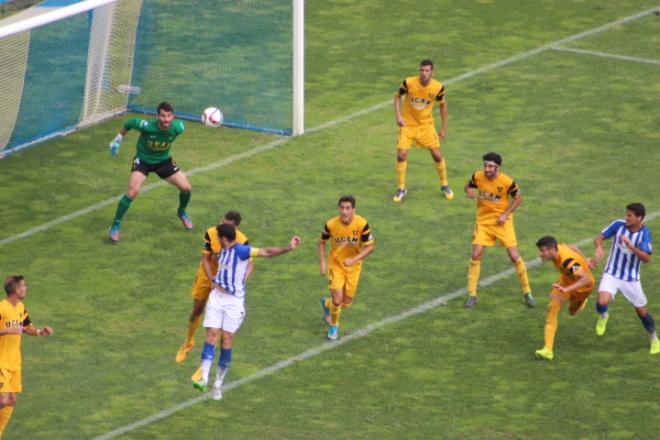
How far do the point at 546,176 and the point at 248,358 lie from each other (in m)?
7.59

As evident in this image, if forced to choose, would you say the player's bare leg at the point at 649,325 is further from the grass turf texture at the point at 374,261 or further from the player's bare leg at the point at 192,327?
the player's bare leg at the point at 192,327

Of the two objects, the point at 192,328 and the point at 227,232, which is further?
the point at 192,328

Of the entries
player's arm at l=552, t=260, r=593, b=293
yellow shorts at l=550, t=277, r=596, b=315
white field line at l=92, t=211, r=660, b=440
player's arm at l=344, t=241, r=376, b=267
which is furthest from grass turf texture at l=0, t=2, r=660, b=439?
player's arm at l=344, t=241, r=376, b=267

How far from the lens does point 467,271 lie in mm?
21266

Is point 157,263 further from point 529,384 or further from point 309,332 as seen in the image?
point 529,384

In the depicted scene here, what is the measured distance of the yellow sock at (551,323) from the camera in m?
18.4

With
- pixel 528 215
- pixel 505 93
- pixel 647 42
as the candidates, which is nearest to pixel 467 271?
pixel 528 215

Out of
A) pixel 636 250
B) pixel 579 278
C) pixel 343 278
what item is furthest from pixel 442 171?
pixel 636 250

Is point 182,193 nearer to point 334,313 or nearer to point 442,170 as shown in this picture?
point 442,170

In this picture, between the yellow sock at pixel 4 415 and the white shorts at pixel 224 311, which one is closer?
the yellow sock at pixel 4 415

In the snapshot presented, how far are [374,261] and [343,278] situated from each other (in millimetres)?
2695

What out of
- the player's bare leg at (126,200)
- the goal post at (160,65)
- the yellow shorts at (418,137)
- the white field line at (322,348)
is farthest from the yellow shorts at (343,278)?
the goal post at (160,65)

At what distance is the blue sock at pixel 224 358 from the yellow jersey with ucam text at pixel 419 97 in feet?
22.9

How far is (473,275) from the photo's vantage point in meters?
19.9
